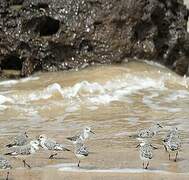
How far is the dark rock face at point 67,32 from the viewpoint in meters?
16.1

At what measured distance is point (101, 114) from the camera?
12.8 m

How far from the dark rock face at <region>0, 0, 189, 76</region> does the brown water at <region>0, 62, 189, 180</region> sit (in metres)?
0.40

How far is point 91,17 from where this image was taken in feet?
53.0

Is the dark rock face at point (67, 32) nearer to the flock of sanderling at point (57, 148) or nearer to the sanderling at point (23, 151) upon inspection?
the flock of sanderling at point (57, 148)

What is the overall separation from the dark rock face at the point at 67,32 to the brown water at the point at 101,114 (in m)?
0.40

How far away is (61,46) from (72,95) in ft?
6.76

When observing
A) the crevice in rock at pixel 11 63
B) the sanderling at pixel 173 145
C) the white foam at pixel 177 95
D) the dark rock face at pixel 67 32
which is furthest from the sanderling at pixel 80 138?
the crevice in rock at pixel 11 63

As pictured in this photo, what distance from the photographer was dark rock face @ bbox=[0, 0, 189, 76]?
633 inches

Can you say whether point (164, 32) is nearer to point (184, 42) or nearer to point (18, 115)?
point (184, 42)

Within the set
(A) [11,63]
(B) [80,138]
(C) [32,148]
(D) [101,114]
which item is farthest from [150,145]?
(A) [11,63]

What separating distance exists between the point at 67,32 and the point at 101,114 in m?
3.86

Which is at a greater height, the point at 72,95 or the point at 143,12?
the point at 143,12

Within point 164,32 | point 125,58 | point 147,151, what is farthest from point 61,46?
point 147,151

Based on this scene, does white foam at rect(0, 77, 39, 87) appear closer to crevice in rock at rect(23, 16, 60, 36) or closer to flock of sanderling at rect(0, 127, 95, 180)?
crevice in rock at rect(23, 16, 60, 36)
